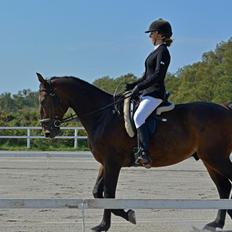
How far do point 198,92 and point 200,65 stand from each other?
7.33 metres

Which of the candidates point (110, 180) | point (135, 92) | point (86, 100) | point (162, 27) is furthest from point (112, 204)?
point (162, 27)

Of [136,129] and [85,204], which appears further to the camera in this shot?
[136,129]

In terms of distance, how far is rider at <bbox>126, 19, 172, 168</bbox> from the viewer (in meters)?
7.86

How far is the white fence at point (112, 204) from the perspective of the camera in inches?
256

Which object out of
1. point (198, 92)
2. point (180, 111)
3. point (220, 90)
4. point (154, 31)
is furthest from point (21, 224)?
point (198, 92)

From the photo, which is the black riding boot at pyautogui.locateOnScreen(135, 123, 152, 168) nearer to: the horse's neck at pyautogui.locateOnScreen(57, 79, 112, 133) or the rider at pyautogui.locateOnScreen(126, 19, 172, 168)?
the rider at pyautogui.locateOnScreen(126, 19, 172, 168)

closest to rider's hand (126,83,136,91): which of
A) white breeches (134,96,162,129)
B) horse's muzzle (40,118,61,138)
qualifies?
white breeches (134,96,162,129)

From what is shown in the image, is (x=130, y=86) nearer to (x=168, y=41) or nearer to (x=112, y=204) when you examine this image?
(x=168, y=41)

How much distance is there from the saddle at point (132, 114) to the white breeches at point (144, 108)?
0.07m

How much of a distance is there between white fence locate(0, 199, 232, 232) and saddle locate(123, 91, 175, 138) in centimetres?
158

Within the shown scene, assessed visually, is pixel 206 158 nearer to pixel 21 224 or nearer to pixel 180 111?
pixel 180 111

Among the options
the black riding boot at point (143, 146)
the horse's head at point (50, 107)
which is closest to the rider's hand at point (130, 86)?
the black riding boot at point (143, 146)

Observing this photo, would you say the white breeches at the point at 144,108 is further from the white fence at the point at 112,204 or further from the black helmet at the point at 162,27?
the white fence at the point at 112,204

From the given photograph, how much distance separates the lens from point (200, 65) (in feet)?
201
